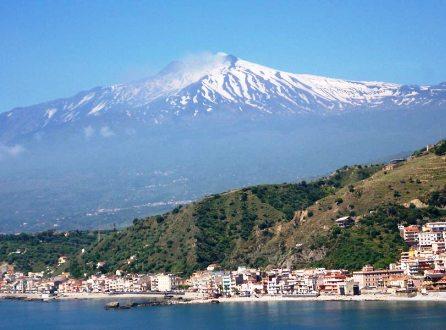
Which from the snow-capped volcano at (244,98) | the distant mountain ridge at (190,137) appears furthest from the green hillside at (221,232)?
the snow-capped volcano at (244,98)

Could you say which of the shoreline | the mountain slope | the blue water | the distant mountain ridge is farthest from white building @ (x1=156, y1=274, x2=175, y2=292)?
the distant mountain ridge

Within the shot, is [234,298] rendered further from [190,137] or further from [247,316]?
[190,137]

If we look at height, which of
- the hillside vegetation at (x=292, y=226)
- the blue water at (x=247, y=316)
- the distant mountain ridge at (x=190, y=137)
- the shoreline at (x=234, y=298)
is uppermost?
the distant mountain ridge at (x=190, y=137)

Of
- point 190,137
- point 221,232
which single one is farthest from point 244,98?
point 221,232

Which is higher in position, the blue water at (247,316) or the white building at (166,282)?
the white building at (166,282)

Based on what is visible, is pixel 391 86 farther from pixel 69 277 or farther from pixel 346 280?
pixel 346 280

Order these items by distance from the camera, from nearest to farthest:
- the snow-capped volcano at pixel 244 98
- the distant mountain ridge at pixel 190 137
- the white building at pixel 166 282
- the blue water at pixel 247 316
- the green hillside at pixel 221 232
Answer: the blue water at pixel 247 316 < the white building at pixel 166 282 < the green hillside at pixel 221 232 < the distant mountain ridge at pixel 190 137 < the snow-capped volcano at pixel 244 98

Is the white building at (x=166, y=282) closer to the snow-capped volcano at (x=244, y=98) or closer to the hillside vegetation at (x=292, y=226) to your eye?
the hillside vegetation at (x=292, y=226)

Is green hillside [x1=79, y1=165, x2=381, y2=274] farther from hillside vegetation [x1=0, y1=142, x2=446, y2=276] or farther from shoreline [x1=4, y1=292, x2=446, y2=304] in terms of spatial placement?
shoreline [x1=4, y1=292, x2=446, y2=304]
